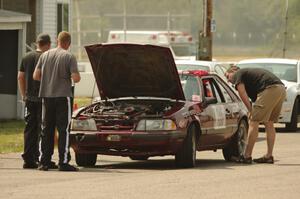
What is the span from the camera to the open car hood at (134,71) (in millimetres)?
15727

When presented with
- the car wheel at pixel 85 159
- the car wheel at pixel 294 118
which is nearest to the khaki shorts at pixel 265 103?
the car wheel at pixel 85 159

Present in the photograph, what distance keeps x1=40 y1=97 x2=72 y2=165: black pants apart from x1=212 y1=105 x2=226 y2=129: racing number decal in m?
2.56

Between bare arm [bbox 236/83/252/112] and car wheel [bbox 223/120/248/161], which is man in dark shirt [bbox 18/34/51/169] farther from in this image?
car wheel [bbox 223/120/248/161]

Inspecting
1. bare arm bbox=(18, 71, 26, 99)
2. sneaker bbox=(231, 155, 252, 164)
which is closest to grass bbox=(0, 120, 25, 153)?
bare arm bbox=(18, 71, 26, 99)

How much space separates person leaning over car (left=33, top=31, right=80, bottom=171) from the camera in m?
14.7

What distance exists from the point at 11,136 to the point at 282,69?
7.22 metres

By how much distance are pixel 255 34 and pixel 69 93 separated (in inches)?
1566

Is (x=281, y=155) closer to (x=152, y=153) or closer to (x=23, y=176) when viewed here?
(x=152, y=153)

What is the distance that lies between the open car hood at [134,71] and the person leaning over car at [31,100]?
0.96m

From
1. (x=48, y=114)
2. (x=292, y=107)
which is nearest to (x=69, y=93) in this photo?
(x=48, y=114)

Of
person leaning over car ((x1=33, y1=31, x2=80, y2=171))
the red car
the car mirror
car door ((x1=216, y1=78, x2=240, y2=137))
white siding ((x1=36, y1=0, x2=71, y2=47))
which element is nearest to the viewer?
person leaning over car ((x1=33, y1=31, x2=80, y2=171))

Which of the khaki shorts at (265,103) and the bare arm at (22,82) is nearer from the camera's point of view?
the bare arm at (22,82)

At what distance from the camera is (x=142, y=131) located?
1504cm

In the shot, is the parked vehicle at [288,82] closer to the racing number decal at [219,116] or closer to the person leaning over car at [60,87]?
the racing number decal at [219,116]
